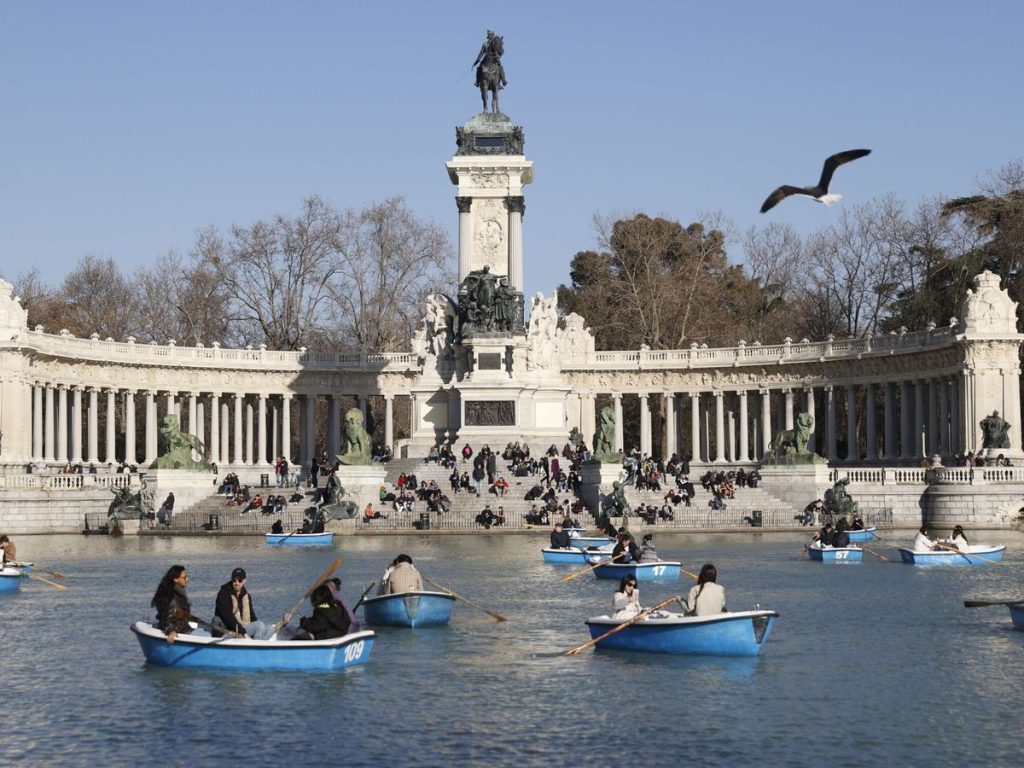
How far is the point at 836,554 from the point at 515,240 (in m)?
34.0

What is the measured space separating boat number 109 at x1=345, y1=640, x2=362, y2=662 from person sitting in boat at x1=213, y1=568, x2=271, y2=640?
121cm

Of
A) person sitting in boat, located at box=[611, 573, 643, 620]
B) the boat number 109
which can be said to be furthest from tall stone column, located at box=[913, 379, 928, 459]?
the boat number 109

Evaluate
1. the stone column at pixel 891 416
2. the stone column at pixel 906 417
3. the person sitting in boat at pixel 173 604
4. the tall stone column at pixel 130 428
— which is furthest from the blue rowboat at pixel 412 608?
the tall stone column at pixel 130 428

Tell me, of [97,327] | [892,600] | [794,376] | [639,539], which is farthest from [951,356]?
[97,327]

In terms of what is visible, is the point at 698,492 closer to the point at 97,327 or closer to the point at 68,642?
the point at 68,642

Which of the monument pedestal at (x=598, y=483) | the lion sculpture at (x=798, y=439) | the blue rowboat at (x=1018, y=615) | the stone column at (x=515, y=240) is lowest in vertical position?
the blue rowboat at (x=1018, y=615)

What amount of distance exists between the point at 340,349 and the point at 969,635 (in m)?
76.3

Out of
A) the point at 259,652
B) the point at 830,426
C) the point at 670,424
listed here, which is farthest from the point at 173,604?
the point at 670,424

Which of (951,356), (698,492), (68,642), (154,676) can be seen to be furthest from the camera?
(951,356)

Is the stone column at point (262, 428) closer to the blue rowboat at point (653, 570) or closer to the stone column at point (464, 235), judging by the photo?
the stone column at point (464, 235)

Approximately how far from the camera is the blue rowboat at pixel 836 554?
42.1 meters

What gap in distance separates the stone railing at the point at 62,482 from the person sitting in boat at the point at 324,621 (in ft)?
126

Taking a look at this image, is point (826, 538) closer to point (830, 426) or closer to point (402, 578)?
point (402, 578)

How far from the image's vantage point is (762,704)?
20281mm
